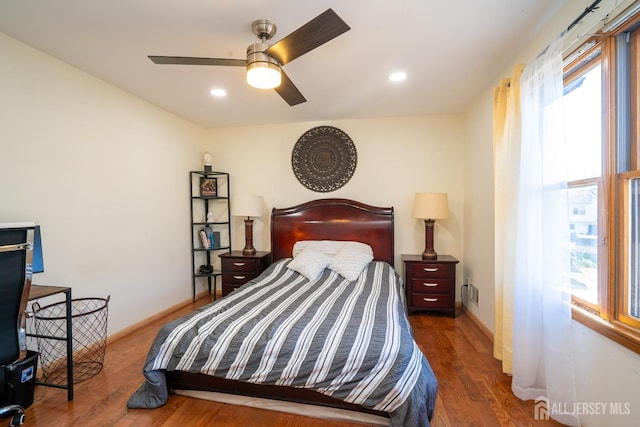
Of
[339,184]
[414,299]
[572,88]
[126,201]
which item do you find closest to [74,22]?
[126,201]

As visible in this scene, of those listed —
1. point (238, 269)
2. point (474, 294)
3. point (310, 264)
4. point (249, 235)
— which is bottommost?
point (474, 294)

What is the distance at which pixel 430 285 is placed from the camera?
3.33 meters

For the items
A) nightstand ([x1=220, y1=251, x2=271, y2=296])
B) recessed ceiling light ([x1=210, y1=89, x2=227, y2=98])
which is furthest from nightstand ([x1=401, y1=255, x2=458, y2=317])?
recessed ceiling light ([x1=210, y1=89, x2=227, y2=98])

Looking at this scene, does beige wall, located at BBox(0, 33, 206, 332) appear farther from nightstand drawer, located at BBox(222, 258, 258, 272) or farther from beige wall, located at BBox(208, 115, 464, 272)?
Result: beige wall, located at BBox(208, 115, 464, 272)

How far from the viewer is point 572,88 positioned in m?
1.81

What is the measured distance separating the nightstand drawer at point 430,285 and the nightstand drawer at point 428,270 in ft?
0.19

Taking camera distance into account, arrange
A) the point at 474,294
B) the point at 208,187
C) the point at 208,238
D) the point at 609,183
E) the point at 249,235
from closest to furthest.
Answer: the point at 609,183 < the point at 474,294 < the point at 249,235 < the point at 208,238 < the point at 208,187

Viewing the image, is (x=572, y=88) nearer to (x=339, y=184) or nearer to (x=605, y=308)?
(x=605, y=308)

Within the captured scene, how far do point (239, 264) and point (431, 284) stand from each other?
7.58 feet

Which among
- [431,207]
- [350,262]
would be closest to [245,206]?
[350,262]

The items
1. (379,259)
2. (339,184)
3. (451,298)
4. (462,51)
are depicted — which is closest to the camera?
(462,51)

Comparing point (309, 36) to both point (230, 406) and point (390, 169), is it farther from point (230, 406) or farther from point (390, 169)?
point (390, 169)

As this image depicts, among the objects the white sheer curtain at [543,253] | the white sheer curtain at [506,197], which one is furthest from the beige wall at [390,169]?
the white sheer curtain at [543,253]

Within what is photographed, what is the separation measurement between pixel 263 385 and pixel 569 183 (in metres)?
2.30
